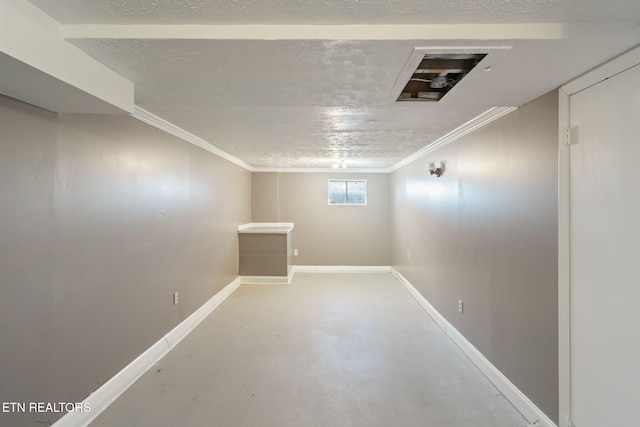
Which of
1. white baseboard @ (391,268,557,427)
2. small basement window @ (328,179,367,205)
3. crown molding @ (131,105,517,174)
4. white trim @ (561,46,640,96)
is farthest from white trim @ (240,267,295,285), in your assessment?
white trim @ (561,46,640,96)

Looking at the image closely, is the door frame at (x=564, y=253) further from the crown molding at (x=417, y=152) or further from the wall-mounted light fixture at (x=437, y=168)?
the wall-mounted light fixture at (x=437, y=168)

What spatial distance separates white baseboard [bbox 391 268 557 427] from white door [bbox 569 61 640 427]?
0.26 metres

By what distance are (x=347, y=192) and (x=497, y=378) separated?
406 cm

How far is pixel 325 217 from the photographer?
5.58m

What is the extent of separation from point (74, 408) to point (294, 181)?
4463 millimetres

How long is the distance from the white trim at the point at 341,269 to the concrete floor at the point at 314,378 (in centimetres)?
205

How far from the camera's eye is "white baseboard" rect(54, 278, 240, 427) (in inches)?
63.2

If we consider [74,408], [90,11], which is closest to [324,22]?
[90,11]

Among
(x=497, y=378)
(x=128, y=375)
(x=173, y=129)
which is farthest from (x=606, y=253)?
(x=173, y=129)

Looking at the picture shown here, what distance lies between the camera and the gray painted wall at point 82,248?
1294mm

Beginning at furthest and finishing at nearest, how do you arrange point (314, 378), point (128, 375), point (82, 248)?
1. point (314, 378)
2. point (128, 375)
3. point (82, 248)

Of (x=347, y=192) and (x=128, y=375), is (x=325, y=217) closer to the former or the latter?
(x=347, y=192)

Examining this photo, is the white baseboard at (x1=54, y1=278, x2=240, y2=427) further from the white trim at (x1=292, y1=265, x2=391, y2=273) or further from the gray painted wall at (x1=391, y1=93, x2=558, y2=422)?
the gray painted wall at (x1=391, y1=93, x2=558, y2=422)

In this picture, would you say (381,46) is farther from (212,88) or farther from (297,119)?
(297,119)
